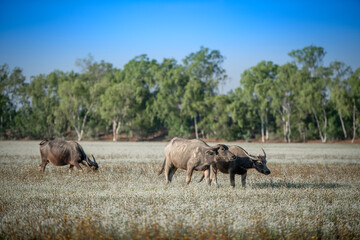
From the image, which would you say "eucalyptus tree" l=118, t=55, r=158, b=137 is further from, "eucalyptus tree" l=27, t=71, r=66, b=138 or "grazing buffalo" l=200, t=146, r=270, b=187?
"grazing buffalo" l=200, t=146, r=270, b=187

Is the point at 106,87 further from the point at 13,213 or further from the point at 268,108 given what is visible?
the point at 13,213

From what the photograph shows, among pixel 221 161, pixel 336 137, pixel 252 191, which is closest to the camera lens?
pixel 252 191

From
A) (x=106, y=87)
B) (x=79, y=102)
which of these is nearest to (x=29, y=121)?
(x=79, y=102)

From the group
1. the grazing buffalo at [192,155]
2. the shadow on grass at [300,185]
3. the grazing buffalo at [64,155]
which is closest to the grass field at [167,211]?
the shadow on grass at [300,185]

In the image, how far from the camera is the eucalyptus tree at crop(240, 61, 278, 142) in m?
67.9

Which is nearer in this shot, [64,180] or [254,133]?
[64,180]

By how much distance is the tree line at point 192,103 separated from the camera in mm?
67625

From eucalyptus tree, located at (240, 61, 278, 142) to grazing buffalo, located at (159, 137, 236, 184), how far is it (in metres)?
56.8

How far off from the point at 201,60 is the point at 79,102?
31322 mm

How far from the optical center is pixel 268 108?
2808 inches

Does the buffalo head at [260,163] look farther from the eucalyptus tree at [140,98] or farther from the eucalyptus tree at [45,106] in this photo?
the eucalyptus tree at [45,106]

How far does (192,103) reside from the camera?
73062mm

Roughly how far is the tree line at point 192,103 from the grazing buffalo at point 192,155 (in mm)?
56643

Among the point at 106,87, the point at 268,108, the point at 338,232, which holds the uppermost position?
the point at 106,87
